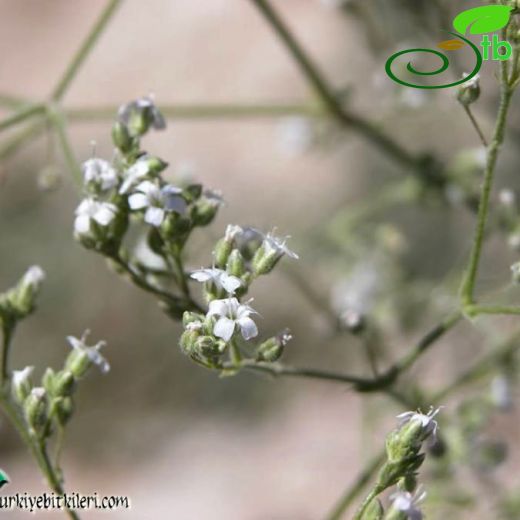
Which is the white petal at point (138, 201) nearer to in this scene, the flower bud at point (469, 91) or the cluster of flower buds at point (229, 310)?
the cluster of flower buds at point (229, 310)

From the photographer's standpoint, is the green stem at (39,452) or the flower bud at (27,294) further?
the flower bud at (27,294)

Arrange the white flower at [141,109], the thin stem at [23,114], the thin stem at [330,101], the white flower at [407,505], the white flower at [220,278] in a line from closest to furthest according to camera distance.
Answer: the white flower at [407,505] < the white flower at [220,278] < the white flower at [141,109] < the thin stem at [23,114] < the thin stem at [330,101]

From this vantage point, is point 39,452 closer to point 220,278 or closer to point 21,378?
point 21,378

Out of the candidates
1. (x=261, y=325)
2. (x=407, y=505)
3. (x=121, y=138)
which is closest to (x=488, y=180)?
(x=407, y=505)

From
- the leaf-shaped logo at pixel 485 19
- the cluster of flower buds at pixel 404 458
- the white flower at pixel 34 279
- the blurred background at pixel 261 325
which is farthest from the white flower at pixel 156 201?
the blurred background at pixel 261 325

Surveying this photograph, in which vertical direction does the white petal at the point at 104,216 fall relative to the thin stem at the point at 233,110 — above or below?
below

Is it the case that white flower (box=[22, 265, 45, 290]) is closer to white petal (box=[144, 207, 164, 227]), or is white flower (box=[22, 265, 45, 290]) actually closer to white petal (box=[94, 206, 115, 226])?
white petal (box=[94, 206, 115, 226])

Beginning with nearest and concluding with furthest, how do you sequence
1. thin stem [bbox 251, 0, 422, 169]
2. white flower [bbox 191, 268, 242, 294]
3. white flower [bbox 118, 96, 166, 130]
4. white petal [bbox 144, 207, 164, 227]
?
white flower [bbox 191, 268, 242, 294] → white petal [bbox 144, 207, 164, 227] → white flower [bbox 118, 96, 166, 130] → thin stem [bbox 251, 0, 422, 169]

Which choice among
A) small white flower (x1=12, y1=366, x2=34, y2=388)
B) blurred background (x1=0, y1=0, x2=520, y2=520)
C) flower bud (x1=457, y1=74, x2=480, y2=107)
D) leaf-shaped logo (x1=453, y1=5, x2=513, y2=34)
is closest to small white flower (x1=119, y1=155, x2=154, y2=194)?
small white flower (x1=12, y1=366, x2=34, y2=388)
